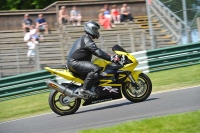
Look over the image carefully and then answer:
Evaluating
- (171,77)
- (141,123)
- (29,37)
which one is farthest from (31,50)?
(141,123)

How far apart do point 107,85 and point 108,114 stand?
1.02 meters

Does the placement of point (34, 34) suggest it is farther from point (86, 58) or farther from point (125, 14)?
point (86, 58)

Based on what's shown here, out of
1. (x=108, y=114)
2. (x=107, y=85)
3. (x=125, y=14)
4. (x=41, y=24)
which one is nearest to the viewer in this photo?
(x=108, y=114)

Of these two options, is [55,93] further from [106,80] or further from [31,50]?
[31,50]

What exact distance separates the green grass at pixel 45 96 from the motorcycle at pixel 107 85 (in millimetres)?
1176

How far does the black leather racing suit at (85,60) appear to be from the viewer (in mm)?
9836

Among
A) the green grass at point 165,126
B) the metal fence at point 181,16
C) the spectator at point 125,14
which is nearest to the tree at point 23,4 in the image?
the spectator at point 125,14

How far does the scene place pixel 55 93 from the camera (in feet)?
33.1

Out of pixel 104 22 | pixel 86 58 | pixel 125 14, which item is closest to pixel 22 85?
pixel 86 58

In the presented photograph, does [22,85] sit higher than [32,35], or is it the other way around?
[32,35]

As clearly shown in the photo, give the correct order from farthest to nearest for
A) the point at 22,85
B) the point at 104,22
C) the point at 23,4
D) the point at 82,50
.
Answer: the point at 23,4
the point at 104,22
the point at 22,85
the point at 82,50

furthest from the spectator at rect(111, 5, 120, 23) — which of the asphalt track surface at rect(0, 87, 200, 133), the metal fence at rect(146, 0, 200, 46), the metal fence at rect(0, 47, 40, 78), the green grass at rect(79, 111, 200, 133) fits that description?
the green grass at rect(79, 111, 200, 133)

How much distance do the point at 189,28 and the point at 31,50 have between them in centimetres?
523

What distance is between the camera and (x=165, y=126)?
22.7 feet
